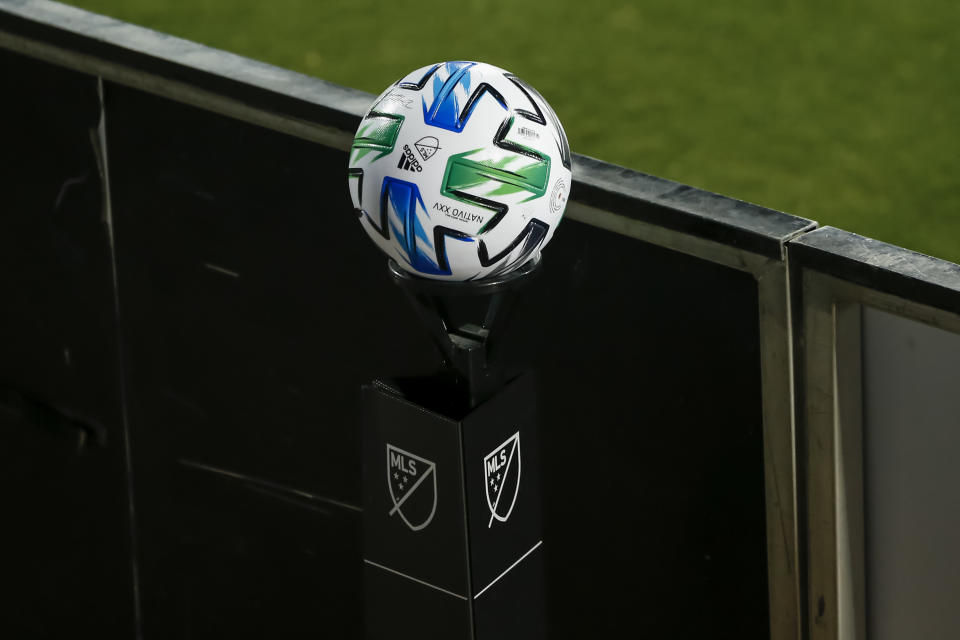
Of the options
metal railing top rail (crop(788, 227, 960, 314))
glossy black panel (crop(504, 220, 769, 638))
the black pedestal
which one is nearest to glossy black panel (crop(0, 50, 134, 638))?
glossy black panel (crop(504, 220, 769, 638))

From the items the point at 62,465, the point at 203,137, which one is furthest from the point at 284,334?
the point at 62,465

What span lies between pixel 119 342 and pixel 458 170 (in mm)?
1548

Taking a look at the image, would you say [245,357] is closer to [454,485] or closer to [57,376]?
[57,376]

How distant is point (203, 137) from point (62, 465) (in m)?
0.95

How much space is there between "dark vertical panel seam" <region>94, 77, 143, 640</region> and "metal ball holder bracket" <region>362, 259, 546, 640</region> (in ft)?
3.87

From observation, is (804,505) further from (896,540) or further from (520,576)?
(520,576)

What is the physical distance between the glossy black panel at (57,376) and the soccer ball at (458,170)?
130cm

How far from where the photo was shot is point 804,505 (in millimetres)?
2252

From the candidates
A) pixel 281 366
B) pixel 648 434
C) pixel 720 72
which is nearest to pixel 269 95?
pixel 281 366

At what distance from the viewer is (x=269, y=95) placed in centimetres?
268

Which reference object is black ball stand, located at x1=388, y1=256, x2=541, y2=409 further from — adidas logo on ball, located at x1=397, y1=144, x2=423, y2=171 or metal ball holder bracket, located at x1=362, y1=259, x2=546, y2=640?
adidas logo on ball, located at x1=397, y1=144, x2=423, y2=171

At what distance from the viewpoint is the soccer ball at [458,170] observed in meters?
1.82

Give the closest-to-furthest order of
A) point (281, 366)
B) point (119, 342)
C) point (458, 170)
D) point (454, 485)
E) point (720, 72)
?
point (458, 170) < point (454, 485) < point (281, 366) < point (119, 342) < point (720, 72)

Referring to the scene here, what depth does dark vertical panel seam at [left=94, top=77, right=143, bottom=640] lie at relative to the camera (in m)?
2.99
